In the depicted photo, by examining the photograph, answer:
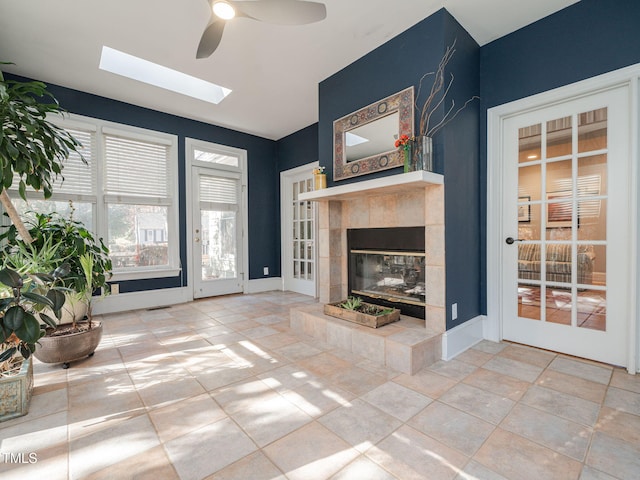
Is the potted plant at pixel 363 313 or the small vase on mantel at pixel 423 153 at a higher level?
the small vase on mantel at pixel 423 153

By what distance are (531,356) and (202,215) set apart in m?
4.36

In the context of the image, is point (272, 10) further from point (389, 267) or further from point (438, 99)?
point (389, 267)

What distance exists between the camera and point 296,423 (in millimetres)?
1520

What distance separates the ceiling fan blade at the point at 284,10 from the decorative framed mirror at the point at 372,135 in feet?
3.23

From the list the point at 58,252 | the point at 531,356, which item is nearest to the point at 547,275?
the point at 531,356

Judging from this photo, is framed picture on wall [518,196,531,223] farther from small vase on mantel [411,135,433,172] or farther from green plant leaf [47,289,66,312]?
green plant leaf [47,289,66,312]

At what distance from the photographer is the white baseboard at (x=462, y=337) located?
7.45 ft

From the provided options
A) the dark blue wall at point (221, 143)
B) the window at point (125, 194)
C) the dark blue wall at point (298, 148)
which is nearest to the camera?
the window at point (125, 194)

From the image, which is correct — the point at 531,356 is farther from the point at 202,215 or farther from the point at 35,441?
the point at 202,215

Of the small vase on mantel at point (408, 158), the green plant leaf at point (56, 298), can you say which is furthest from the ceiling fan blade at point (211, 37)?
the green plant leaf at point (56, 298)

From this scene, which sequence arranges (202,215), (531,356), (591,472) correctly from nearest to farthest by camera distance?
1. (591,472)
2. (531,356)
3. (202,215)

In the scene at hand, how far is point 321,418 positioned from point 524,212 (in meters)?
2.39

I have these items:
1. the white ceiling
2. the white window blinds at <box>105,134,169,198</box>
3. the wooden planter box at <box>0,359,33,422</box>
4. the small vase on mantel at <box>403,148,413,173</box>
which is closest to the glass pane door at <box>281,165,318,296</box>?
the white ceiling

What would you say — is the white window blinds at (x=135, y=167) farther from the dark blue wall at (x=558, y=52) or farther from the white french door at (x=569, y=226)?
the white french door at (x=569, y=226)
